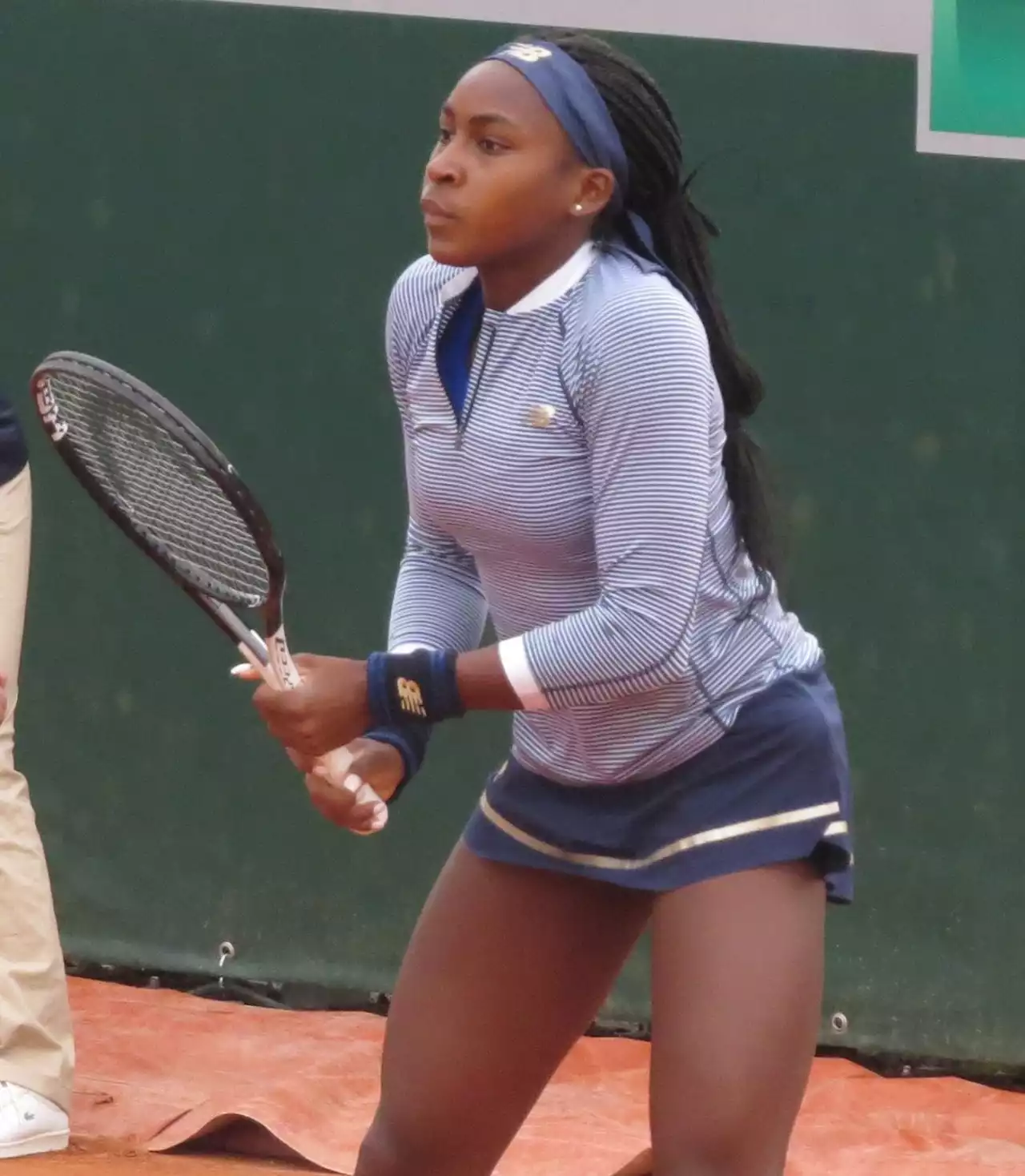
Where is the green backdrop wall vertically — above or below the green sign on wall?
below

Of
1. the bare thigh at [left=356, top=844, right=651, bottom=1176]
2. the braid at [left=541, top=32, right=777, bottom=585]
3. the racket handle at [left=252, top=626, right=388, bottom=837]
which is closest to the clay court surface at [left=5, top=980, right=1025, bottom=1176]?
the bare thigh at [left=356, top=844, right=651, bottom=1176]

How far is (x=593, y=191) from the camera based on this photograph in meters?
2.33

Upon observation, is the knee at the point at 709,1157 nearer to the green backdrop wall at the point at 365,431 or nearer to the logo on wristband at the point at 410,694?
the logo on wristband at the point at 410,694

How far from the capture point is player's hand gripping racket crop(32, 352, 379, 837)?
2295 mm

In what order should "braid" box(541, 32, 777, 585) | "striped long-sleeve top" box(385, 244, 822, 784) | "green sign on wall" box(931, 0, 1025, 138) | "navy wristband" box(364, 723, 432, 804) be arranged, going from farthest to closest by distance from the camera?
1. "green sign on wall" box(931, 0, 1025, 138)
2. "navy wristband" box(364, 723, 432, 804)
3. "braid" box(541, 32, 777, 585)
4. "striped long-sleeve top" box(385, 244, 822, 784)

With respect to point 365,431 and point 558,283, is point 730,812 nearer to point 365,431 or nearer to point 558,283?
point 558,283

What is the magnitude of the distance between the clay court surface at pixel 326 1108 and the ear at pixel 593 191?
1979mm

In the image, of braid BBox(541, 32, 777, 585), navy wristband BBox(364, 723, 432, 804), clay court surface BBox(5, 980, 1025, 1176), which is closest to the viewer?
braid BBox(541, 32, 777, 585)

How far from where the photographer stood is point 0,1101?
373cm

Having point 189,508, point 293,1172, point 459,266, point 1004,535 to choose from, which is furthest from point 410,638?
point 1004,535

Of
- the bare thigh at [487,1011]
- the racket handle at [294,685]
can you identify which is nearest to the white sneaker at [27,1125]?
the bare thigh at [487,1011]

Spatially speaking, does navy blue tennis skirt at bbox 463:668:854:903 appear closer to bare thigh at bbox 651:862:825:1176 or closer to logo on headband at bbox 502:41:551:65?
bare thigh at bbox 651:862:825:1176

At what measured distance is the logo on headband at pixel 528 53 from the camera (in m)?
2.29

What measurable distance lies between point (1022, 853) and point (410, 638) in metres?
2.24
